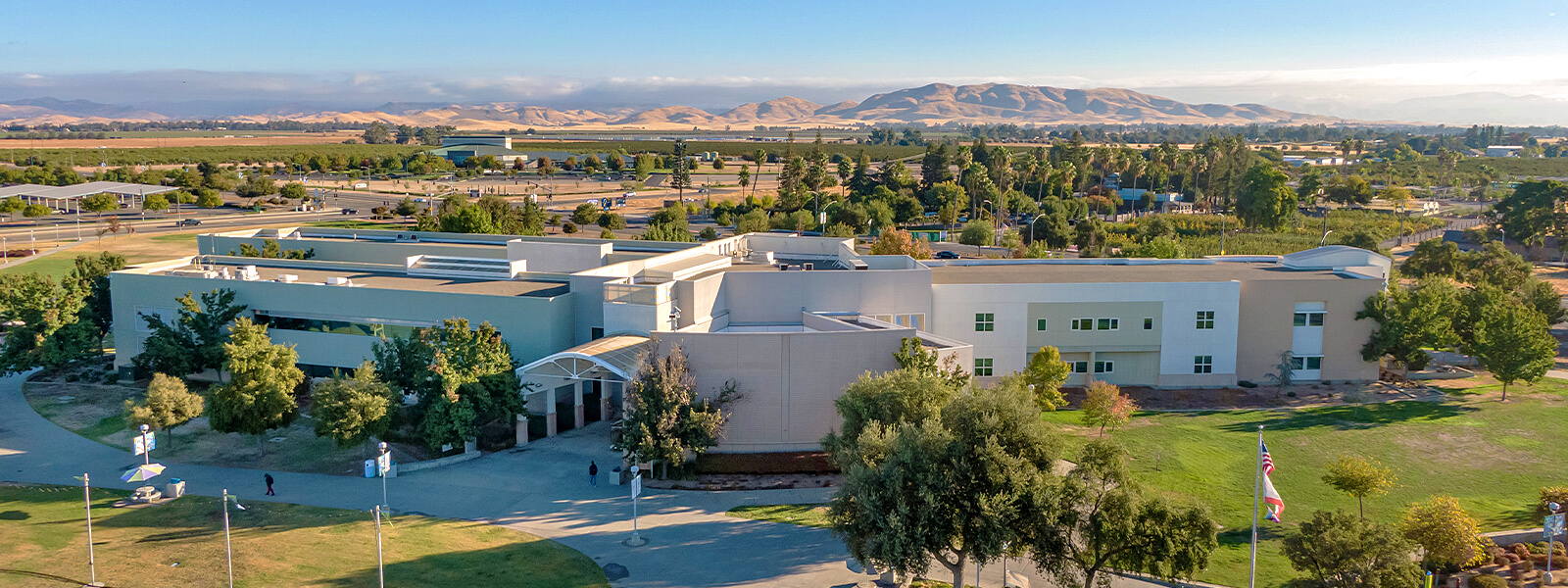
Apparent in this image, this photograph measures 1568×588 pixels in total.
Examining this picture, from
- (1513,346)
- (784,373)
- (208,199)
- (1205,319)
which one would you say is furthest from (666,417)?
(208,199)

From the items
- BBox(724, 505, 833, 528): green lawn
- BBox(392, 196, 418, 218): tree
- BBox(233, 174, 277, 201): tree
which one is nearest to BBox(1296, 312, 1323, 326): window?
BBox(724, 505, 833, 528): green lawn

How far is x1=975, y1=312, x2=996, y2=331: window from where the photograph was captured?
156 ft

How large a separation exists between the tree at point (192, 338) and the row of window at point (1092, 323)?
34553mm

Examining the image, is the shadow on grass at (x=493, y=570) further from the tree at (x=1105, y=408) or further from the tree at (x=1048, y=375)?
the tree at (x=1048, y=375)

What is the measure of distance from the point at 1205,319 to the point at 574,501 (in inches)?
1294

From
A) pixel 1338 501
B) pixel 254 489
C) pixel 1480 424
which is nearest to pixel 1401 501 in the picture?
pixel 1338 501

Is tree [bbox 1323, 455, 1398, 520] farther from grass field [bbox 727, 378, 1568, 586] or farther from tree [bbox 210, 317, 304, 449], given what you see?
tree [bbox 210, 317, 304, 449]

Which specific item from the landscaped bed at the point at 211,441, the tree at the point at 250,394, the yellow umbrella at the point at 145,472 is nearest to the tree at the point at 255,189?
the landscaped bed at the point at 211,441

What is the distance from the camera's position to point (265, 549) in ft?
92.9

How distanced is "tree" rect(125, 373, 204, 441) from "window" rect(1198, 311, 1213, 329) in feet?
146

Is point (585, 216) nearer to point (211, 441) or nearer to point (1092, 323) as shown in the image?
point (211, 441)

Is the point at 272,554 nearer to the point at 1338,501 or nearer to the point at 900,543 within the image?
A: the point at 900,543

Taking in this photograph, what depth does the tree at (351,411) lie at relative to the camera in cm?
3419

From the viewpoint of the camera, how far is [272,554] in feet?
91.5
